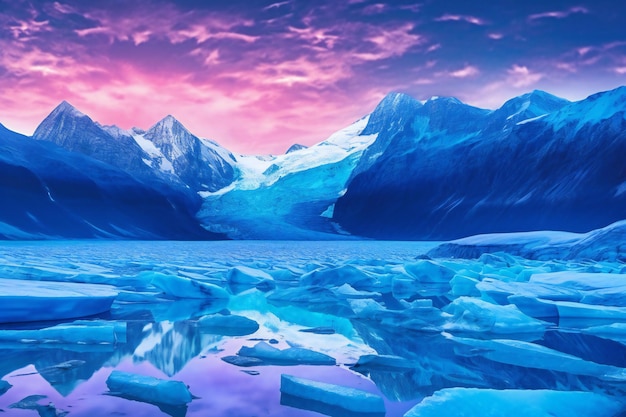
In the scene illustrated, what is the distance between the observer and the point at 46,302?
6.55 meters

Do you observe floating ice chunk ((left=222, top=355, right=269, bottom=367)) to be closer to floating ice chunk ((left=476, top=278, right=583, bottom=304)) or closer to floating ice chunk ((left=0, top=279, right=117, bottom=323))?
floating ice chunk ((left=0, top=279, right=117, bottom=323))

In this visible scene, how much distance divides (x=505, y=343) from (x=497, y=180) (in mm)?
88951

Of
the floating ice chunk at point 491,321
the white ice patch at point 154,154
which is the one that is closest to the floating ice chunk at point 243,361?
the floating ice chunk at point 491,321

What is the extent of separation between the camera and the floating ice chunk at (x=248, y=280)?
11320mm

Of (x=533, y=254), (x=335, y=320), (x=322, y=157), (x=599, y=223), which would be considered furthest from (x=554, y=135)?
(x=335, y=320)

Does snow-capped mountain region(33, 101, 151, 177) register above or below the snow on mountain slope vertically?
above

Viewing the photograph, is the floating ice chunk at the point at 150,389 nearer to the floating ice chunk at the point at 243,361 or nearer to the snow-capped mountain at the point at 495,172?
the floating ice chunk at the point at 243,361

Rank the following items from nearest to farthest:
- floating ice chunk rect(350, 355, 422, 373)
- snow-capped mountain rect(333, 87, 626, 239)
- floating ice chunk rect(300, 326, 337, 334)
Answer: floating ice chunk rect(350, 355, 422, 373)
floating ice chunk rect(300, 326, 337, 334)
snow-capped mountain rect(333, 87, 626, 239)

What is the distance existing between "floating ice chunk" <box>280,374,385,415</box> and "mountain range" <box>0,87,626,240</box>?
69034 millimetres

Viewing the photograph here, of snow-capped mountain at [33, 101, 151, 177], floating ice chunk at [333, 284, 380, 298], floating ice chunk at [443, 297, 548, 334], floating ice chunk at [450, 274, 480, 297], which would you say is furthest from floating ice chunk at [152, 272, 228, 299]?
snow-capped mountain at [33, 101, 151, 177]

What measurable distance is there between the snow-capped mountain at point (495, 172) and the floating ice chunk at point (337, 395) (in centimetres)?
6805

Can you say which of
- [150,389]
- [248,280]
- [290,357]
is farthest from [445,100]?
[150,389]

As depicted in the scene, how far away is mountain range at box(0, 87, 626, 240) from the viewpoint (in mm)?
75938

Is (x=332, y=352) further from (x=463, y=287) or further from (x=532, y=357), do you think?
(x=463, y=287)
